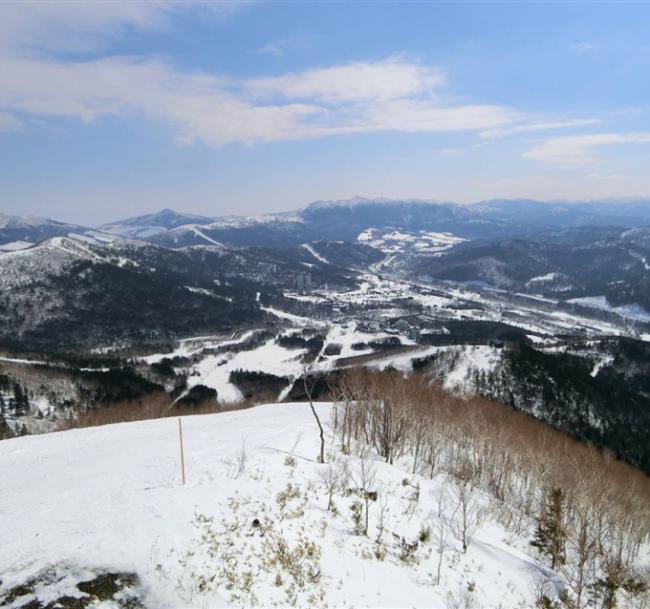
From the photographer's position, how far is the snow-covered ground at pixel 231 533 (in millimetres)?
16094

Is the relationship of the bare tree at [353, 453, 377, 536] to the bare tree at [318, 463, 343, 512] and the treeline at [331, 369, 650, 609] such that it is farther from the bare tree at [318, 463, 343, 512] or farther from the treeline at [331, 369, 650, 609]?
the treeline at [331, 369, 650, 609]

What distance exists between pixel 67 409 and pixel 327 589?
128 metres

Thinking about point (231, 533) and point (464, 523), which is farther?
point (464, 523)

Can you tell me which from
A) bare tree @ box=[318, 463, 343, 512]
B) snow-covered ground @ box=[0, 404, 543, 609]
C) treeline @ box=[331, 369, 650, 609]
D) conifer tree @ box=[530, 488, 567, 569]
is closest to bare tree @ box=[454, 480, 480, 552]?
snow-covered ground @ box=[0, 404, 543, 609]

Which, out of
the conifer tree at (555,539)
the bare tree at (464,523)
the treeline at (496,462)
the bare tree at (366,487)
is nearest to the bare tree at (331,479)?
the bare tree at (366,487)

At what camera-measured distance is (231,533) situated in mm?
19250

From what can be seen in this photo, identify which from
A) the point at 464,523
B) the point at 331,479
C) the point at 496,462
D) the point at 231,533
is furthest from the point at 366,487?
the point at 496,462

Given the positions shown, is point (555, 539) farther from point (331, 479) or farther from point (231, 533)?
point (231, 533)

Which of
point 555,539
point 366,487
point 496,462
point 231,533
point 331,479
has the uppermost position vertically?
point 231,533

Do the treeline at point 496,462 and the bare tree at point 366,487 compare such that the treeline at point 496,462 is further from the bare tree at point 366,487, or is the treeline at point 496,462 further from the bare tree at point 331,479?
the bare tree at point 331,479

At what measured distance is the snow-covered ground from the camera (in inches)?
634

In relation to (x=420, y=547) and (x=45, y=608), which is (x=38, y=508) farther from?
(x=420, y=547)

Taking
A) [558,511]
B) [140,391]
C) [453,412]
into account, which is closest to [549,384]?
[453,412]

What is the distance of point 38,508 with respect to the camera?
19688mm
